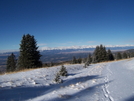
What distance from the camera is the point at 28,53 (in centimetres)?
2333

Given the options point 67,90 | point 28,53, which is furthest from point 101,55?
point 67,90

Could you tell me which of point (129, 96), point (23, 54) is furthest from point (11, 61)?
point (129, 96)

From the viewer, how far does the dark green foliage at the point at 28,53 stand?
23438mm

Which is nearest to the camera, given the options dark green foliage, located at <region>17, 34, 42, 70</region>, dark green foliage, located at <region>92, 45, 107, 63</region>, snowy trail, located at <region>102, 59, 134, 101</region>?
snowy trail, located at <region>102, 59, 134, 101</region>

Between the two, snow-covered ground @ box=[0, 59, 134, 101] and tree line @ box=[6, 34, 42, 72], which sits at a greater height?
tree line @ box=[6, 34, 42, 72]

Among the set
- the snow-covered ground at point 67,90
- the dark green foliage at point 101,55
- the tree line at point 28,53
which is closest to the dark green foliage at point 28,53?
the tree line at point 28,53

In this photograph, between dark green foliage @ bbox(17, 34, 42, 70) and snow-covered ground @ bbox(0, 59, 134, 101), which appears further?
dark green foliage @ bbox(17, 34, 42, 70)

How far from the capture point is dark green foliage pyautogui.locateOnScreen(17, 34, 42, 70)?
2344 centimetres

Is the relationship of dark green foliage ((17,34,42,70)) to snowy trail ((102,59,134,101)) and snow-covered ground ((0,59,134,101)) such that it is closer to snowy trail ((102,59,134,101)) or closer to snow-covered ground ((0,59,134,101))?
snow-covered ground ((0,59,134,101))

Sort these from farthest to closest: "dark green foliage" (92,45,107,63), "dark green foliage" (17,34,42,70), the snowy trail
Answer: "dark green foliage" (92,45,107,63)
"dark green foliage" (17,34,42,70)
the snowy trail

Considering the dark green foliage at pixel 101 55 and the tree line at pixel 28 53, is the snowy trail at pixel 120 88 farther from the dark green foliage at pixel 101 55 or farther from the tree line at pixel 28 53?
the dark green foliage at pixel 101 55

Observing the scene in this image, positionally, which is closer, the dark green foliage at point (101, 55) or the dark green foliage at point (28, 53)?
the dark green foliage at point (28, 53)

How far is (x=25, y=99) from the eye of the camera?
398 cm

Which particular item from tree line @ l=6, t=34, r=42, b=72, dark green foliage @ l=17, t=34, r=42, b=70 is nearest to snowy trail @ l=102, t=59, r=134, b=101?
tree line @ l=6, t=34, r=42, b=72
